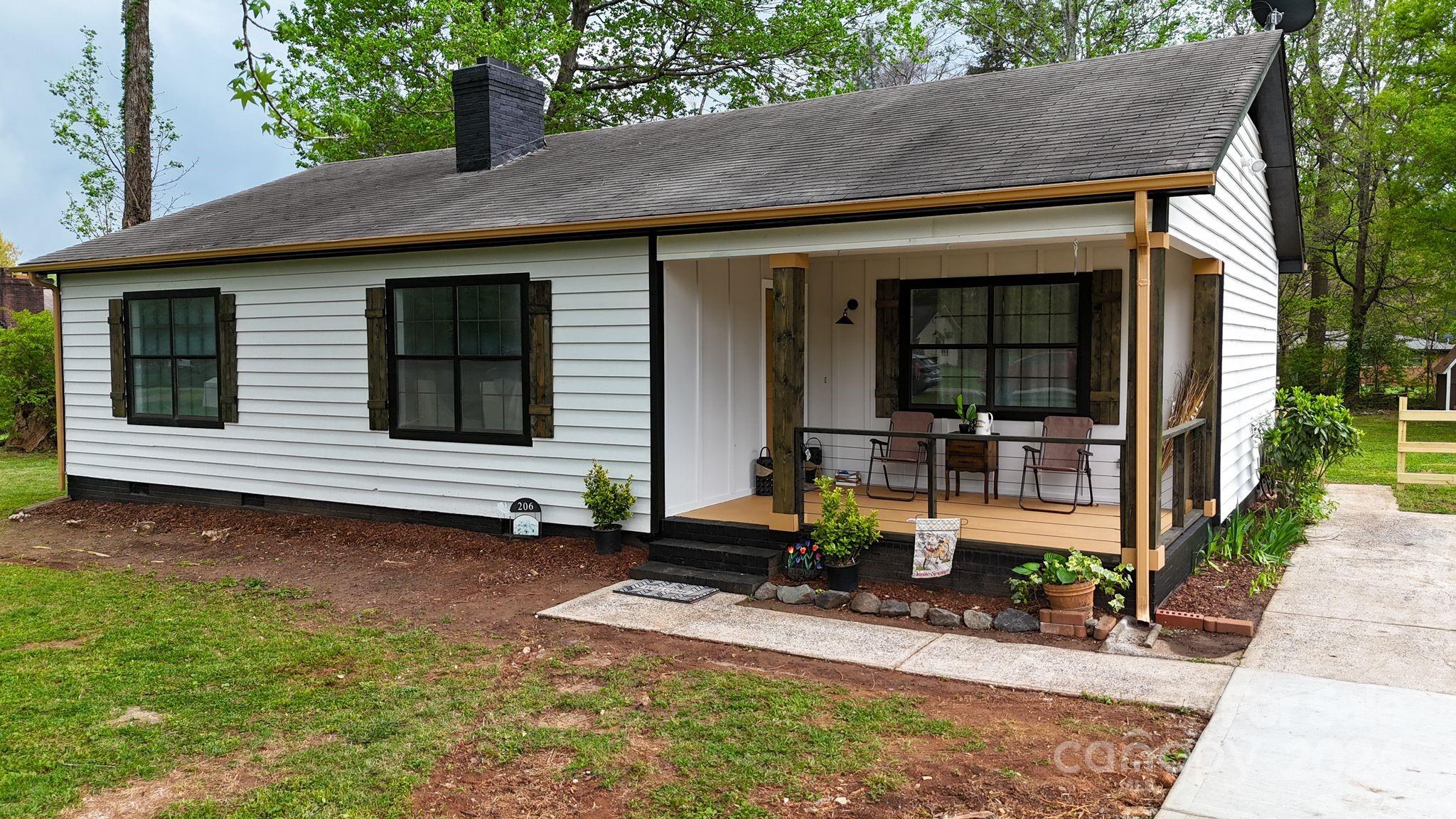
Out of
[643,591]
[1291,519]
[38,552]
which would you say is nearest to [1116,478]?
[1291,519]

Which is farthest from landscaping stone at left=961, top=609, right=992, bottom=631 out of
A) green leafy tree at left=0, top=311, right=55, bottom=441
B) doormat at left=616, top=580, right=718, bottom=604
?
green leafy tree at left=0, top=311, right=55, bottom=441

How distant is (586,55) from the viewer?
21.1m

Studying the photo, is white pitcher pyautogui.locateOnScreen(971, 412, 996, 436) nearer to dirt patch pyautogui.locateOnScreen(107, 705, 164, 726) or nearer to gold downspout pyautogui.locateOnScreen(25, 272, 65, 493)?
dirt patch pyautogui.locateOnScreen(107, 705, 164, 726)

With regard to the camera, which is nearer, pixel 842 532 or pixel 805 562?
pixel 842 532

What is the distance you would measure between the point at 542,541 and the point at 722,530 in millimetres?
1655

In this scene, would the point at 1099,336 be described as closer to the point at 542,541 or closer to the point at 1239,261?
the point at 1239,261

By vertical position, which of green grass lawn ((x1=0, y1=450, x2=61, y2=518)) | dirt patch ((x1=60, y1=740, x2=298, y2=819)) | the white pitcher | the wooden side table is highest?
the white pitcher

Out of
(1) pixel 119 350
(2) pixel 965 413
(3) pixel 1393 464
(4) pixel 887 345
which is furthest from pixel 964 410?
(3) pixel 1393 464

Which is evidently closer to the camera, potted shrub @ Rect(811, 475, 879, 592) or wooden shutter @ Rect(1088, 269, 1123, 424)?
potted shrub @ Rect(811, 475, 879, 592)

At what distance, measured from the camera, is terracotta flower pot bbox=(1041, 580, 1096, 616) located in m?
5.79

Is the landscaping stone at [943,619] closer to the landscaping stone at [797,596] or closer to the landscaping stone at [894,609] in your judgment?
the landscaping stone at [894,609]

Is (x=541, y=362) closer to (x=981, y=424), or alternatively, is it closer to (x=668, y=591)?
(x=668, y=591)

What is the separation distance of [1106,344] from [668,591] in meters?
3.88

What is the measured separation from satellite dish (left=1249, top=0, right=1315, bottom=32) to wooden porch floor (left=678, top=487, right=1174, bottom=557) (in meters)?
4.68
